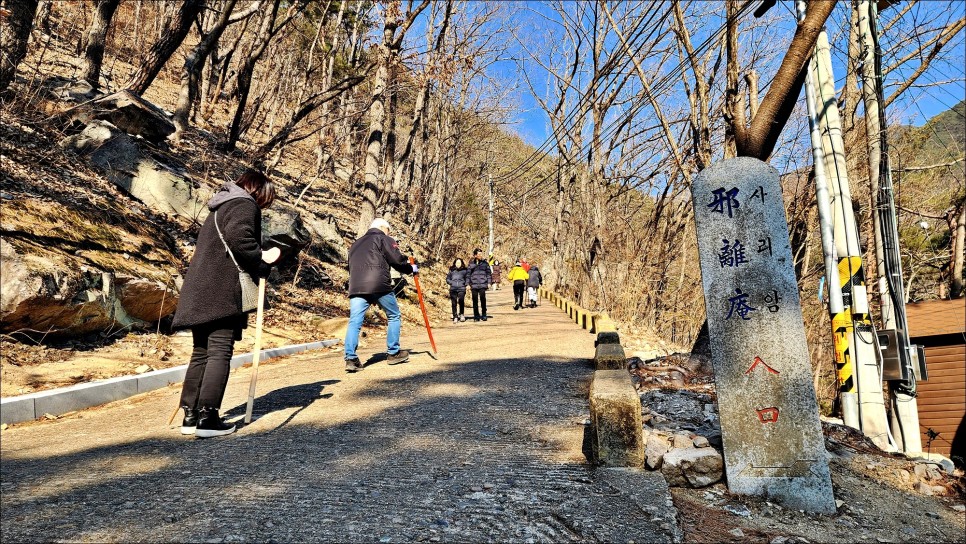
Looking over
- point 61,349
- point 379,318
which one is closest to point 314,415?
point 61,349

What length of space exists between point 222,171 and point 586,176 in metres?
11.6

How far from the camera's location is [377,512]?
2.71 metres

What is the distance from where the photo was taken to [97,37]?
11.0m

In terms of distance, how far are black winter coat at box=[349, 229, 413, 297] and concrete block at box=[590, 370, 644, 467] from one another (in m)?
3.92

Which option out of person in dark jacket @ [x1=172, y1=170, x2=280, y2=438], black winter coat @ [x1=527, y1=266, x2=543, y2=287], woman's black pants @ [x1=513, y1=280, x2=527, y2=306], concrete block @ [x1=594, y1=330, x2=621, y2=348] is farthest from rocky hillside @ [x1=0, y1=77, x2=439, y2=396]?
black winter coat @ [x1=527, y1=266, x2=543, y2=287]

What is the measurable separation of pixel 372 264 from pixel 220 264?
284cm

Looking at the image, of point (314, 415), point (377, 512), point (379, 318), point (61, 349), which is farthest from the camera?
point (379, 318)

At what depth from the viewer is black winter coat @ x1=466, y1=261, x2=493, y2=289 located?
15.0 meters

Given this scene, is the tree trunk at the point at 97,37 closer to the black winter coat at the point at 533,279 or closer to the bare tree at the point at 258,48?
the bare tree at the point at 258,48

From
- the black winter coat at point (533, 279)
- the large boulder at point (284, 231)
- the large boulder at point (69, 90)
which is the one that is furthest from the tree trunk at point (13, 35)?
the black winter coat at point (533, 279)

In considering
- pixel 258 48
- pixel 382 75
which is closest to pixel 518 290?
pixel 382 75

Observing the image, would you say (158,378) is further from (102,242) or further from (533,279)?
(533,279)

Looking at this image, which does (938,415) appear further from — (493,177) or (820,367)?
(493,177)

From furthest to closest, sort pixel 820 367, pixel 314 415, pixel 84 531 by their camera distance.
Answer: pixel 820 367, pixel 314 415, pixel 84 531
